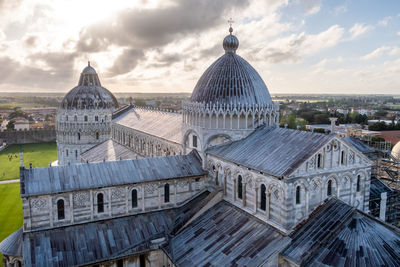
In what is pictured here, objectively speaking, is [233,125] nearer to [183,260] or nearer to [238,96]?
[238,96]

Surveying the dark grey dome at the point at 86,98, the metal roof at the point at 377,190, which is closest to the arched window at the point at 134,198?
the metal roof at the point at 377,190

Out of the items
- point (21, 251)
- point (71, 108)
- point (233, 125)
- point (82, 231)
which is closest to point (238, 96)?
point (233, 125)

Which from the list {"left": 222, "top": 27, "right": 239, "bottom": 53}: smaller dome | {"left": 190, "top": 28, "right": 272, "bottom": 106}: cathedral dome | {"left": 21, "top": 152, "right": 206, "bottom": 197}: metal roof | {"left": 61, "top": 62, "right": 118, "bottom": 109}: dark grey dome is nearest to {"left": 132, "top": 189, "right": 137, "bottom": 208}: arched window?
{"left": 21, "top": 152, "right": 206, "bottom": 197}: metal roof

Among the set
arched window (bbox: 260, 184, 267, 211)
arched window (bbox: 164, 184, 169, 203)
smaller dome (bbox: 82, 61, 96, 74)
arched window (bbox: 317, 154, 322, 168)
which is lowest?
arched window (bbox: 164, 184, 169, 203)

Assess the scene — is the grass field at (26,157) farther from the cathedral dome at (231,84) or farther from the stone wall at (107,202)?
the cathedral dome at (231,84)

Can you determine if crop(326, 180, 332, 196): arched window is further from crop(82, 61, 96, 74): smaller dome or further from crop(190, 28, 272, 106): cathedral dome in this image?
crop(82, 61, 96, 74): smaller dome

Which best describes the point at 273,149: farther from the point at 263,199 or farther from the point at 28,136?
the point at 28,136

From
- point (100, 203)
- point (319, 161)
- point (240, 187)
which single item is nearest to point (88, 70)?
point (100, 203)
